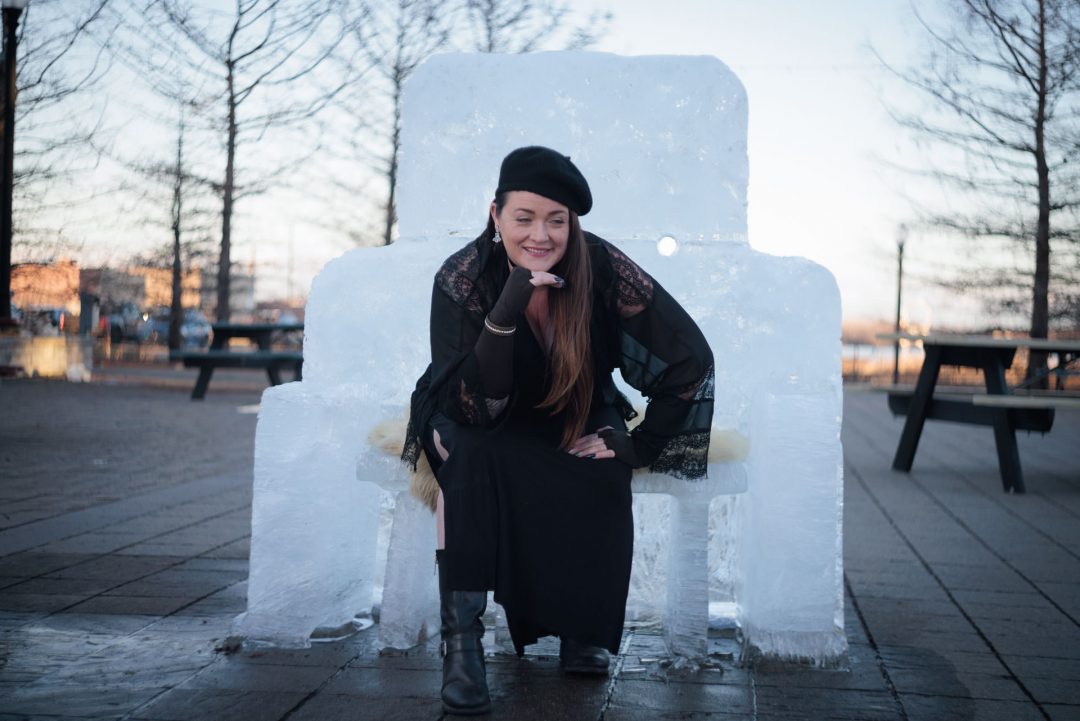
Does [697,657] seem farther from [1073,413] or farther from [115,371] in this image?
[115,371]

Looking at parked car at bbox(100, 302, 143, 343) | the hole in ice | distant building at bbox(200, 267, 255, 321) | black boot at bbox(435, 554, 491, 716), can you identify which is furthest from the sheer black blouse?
distant building at bbox(200, 267, 255, 321)

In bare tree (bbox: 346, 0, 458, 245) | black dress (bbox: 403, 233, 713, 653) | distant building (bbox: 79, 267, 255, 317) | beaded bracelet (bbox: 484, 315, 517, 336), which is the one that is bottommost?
black dress (bbox: 403, 233, 713, 653)

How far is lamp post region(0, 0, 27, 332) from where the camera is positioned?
12.0 meters

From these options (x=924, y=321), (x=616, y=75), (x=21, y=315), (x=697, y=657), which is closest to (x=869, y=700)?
(x=697, y=657)

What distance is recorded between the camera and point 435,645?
11.1 feet

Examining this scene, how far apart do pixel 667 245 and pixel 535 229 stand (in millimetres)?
1072

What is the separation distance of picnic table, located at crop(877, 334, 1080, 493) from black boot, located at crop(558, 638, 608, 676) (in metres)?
5.15

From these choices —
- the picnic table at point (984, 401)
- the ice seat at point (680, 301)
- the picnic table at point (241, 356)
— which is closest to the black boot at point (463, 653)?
the ice seat at point (680, 301)

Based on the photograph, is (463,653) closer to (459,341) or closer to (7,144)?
(459,341)

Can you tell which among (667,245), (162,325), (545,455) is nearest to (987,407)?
(667,245)

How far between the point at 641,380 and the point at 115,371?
2028cm

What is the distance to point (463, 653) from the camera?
9.40 feet

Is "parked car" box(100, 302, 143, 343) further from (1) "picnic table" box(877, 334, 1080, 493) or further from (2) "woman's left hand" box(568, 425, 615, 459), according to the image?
(2) "woman's left hand" box(568, 425, 615, 459)

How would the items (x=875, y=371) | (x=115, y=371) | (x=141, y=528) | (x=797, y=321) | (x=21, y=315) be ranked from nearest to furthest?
1. (x=797, y=321)
2. (x=141, y=528)
3. (x=21, y=315)
4. (x=115, y=371)
5. (x=875, y=371)
